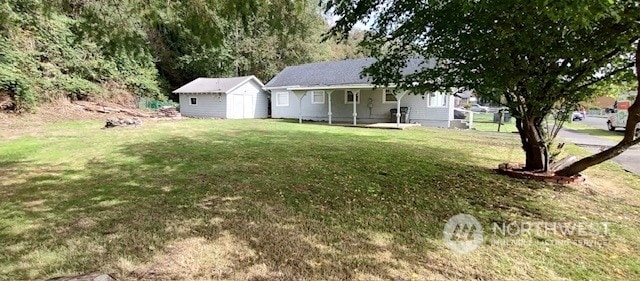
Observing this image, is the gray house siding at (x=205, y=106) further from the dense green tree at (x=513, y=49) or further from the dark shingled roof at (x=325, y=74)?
the dense green tree at (x=513, y=49)

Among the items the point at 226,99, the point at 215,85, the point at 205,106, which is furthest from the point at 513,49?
the point at 205,106

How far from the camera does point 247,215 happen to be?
4.14 meters

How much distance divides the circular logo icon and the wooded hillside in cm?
372

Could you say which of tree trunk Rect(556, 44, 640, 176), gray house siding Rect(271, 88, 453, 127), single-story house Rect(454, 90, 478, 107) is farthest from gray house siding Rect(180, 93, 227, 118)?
tree trunk Rect(556, 44, 640, 176)

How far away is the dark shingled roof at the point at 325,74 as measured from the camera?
64.5ft

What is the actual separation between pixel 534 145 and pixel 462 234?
11.9ft

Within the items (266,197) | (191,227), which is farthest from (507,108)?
(191,227)

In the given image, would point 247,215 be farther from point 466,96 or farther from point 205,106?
point 466,96

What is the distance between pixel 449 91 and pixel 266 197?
11.9 ft

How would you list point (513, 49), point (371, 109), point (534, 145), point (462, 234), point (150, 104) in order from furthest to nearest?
point (150, 104), point (371, 109), point (534, 145), point (513, 49), point (462, 234)

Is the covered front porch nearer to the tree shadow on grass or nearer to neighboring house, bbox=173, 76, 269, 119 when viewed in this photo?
neighboring house, bbox=173, 76, 269, 119

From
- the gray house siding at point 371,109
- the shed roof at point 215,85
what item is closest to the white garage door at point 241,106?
the shed roof at point 215,85

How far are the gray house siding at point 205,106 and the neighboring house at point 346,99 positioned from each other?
333 centimetres

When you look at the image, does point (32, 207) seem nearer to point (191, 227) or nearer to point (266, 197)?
point (191, 227)
